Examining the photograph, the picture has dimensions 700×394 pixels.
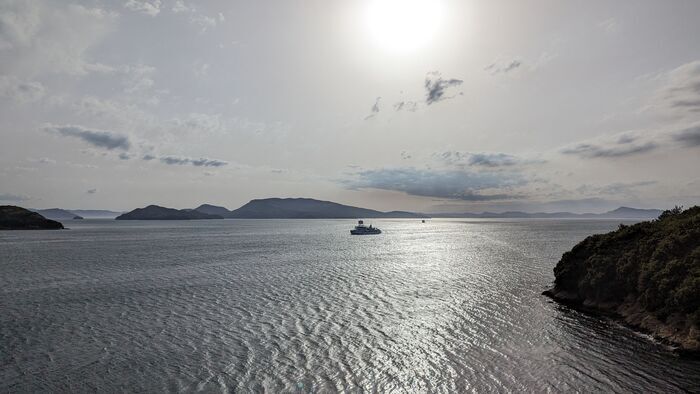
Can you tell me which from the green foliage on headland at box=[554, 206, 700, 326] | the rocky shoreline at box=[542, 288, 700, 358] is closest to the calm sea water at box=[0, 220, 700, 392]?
the rocky shoreline at box=[542, 288, 700, 358]

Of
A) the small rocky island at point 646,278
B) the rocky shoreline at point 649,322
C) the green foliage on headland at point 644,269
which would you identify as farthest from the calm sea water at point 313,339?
the green foliage on headland at point 644,269

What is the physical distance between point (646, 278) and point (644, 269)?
1.01 meters

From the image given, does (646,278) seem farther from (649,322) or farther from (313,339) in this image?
(313,339)

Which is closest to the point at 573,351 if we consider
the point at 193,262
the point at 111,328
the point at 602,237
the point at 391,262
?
the point at 602,237

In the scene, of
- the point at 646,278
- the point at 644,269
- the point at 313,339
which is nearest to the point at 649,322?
the point at 646,278

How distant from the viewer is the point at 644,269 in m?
31.9

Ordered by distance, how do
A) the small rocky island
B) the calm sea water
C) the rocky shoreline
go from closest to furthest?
the calm sea water < the rocky shoreline < the small rocky island

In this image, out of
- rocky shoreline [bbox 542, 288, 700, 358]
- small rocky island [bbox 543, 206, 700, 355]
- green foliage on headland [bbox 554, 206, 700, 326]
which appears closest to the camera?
rocky shoreline [bbox 542, 288, 700, 358]

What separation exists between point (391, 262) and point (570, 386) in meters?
54.3

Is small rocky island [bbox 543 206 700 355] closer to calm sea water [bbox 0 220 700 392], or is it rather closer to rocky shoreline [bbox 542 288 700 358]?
rocky shoreline [bbox 542 288 700 358]

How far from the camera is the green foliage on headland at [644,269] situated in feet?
87.9

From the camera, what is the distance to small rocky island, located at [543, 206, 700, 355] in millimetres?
25438

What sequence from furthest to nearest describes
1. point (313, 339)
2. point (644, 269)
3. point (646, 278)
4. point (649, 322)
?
point (644, 269) < point (646, 278) < point (649, 322) < point (313, 339)

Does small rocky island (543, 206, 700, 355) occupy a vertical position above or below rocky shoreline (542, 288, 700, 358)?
above
